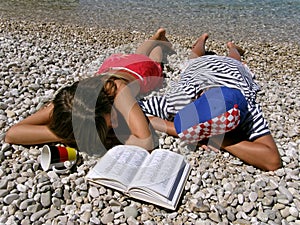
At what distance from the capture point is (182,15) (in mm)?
8359

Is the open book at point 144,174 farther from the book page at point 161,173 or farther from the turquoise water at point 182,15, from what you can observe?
the turquoise water at point 182,15

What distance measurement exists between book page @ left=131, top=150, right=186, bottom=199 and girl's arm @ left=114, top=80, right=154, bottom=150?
16 cm

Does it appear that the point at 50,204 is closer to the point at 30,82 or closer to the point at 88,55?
the point at 30,82

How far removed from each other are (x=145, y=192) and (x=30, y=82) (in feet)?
6.67

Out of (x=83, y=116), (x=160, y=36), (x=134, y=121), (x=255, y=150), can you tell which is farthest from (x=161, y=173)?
(x=160, y=36)

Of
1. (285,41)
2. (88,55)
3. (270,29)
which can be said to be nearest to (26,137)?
(88,55)

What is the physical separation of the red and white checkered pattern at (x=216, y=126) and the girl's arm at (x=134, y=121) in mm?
262

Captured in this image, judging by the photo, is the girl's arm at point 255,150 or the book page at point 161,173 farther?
the girl's arm at point 255,150

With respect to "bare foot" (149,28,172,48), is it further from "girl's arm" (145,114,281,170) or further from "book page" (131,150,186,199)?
"book page" (131,150,186,199)

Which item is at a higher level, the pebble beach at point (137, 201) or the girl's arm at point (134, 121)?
the girl's arm at point (134, 121)

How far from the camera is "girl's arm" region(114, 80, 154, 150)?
253 cm

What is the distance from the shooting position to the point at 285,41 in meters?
6.63

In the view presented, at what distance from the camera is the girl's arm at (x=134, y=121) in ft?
8.29

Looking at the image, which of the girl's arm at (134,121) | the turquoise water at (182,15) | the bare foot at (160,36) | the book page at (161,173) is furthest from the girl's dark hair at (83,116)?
the turquoise water at (182,15)
